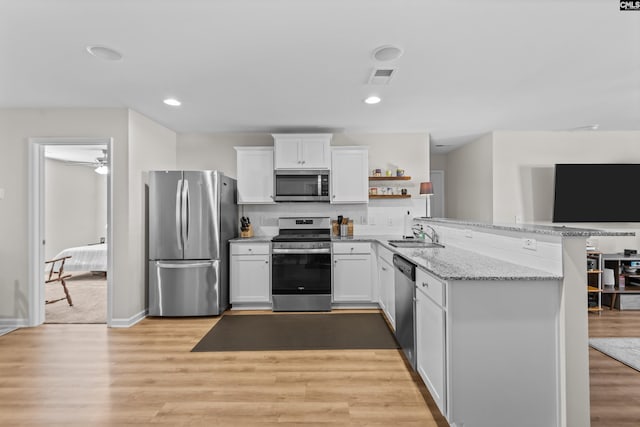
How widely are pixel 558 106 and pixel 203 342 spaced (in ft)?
15.1

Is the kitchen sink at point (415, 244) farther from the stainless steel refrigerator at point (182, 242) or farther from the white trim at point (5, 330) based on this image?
the white trim at point (5, 330)

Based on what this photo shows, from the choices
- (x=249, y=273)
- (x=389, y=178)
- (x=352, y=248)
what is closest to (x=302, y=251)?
(x=352, y=248)

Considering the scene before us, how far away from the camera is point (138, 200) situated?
3.73 m

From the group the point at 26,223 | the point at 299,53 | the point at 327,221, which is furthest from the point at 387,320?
the point at 26,223

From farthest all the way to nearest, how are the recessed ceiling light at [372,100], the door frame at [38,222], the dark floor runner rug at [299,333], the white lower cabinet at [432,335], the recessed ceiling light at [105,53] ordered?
the door frame at [38,222] → the recessed ceiling light at [372,100] → the dark floor runner rug at [299,333] → the recessed ceiling light at [105,53] → the white lower cabinet at [432,335]

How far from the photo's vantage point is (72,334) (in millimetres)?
3338

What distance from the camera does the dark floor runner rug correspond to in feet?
9.83

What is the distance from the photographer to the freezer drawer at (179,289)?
12.4ft

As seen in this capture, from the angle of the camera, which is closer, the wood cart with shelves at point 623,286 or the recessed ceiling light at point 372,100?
the recessed ceiling light at point 372,100

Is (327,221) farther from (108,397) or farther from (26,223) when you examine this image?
(26,223)

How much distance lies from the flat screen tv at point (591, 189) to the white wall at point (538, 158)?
0.18 metres

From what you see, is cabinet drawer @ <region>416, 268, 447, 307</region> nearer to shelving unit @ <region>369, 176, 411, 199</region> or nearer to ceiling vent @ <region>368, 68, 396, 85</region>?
ceiling vent @ <region>368, 68, 396, 85</region>

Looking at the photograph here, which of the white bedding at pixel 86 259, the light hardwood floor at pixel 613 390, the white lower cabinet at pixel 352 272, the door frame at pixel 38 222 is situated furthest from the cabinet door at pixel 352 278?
the white bedding at pixel 86 259

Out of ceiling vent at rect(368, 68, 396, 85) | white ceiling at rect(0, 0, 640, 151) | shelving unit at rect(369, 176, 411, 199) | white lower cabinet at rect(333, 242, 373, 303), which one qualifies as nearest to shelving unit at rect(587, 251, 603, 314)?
white ceiling at rect(0, 0, 640, 151)
